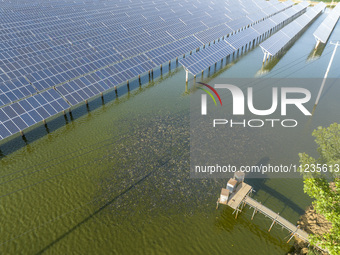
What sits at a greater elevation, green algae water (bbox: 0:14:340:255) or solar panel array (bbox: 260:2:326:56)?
solar panel array (bbox: 260:2:326:56)

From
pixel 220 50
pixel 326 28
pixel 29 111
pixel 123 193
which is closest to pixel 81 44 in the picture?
pixel 29 111

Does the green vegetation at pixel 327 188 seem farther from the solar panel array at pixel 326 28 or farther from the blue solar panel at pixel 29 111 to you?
the solar panel array at pixel 326 28

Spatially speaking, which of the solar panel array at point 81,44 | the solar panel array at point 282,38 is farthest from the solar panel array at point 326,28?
the solar panel array at point 81,44

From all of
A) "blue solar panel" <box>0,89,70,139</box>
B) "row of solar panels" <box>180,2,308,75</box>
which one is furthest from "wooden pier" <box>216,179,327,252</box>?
"row of solar panels" <box>180,2,308,75</box>

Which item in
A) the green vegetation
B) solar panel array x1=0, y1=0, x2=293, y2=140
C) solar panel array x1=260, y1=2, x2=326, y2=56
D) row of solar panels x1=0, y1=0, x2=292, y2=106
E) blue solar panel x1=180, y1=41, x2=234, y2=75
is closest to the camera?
the green vegetation

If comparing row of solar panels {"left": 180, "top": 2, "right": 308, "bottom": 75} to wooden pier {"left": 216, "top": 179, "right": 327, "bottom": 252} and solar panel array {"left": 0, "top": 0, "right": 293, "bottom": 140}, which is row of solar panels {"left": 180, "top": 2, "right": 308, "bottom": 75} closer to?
solar panel array {"left": 0, "top": 0, "right": 293, "bottom": 140}

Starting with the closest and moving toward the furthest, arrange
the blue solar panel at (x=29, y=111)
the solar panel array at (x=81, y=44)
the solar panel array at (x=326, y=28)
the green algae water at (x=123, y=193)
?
the green algae water at (x=123, y=193) → the blue solar panel at (x=29, y=111) → the solar panel array at (x=81, y=44) → the solar panel array at (x=326, y=28)

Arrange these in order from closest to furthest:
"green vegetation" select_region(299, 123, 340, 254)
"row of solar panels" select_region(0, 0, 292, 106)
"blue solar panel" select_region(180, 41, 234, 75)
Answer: "green vegetation" select_region(299, 123, 340, 254)
"row of solar panels" select_region(0, 0, 292, 106)
"blue solar panel" select_region(180, 41, 234, 75)
